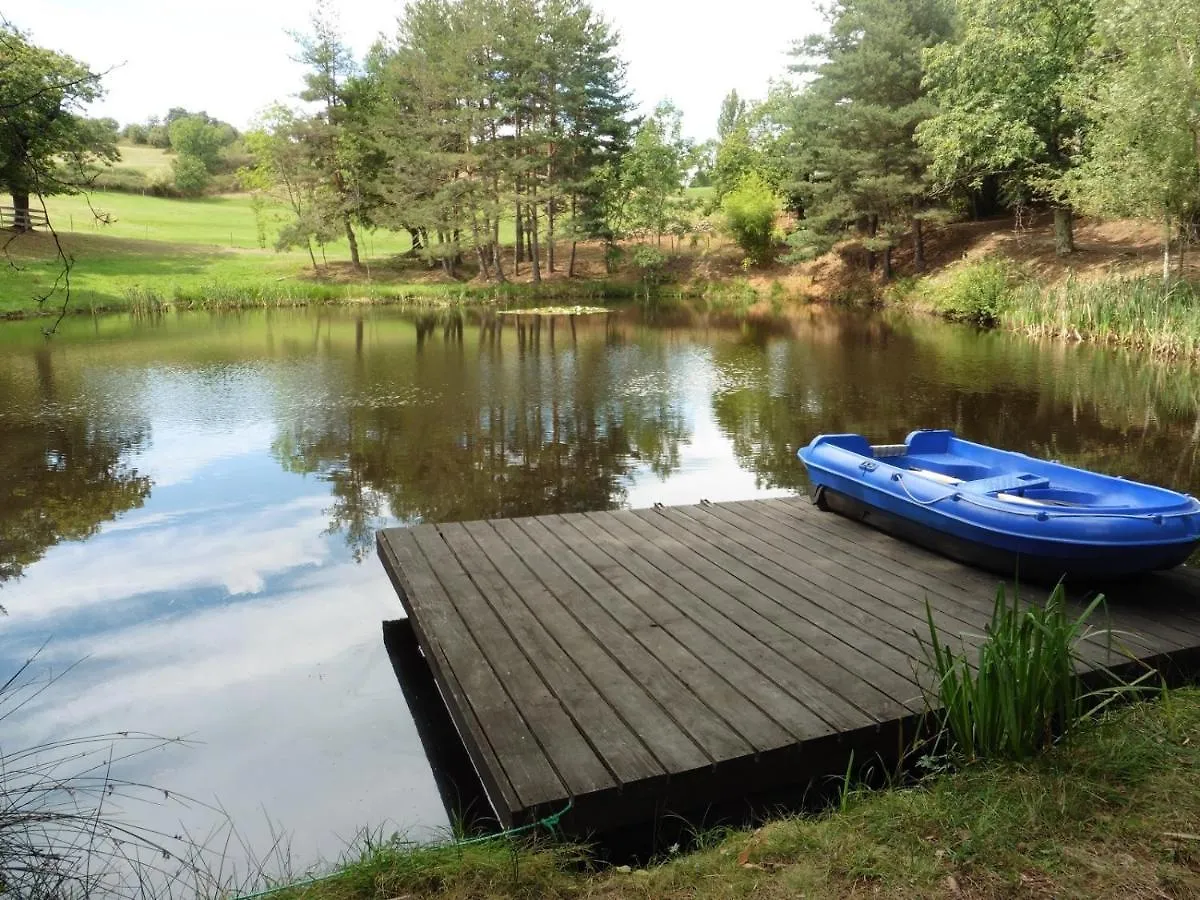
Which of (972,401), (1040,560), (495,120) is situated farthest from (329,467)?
(495,120)

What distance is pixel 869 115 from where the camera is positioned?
24.7 metres

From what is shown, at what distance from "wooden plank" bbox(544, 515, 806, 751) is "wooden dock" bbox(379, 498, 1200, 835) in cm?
1

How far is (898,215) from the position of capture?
2689 centimetres

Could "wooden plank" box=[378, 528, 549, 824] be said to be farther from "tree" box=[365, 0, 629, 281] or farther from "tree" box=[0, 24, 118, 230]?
"tree" box=[365, 0, 629, 281]

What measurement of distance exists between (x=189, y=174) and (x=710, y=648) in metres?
51.7

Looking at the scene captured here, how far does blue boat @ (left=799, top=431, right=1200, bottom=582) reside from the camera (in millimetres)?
4391

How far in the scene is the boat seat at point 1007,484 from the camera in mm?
5219

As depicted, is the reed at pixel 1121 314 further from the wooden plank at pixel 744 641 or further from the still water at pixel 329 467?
the wooden plank at pixel 744 641

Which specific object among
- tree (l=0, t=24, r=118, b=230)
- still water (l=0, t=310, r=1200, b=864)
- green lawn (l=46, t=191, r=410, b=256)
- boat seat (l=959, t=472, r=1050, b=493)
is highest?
green lawn (l=46, t=191, r=410, b=256)

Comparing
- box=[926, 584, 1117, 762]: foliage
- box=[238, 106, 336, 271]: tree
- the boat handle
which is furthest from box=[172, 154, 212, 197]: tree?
box=[926, 584, 1117, 762]: foliage

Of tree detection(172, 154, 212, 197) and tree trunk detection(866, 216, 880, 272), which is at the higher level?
tree detection(172, 154, 212, 197)

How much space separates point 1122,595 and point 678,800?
2940 millimetres

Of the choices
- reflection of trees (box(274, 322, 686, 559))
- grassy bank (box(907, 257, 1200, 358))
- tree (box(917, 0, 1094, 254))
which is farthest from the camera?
tree (box(917, 0, 1094, 254))

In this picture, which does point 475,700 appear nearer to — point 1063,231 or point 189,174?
point 1063,231
